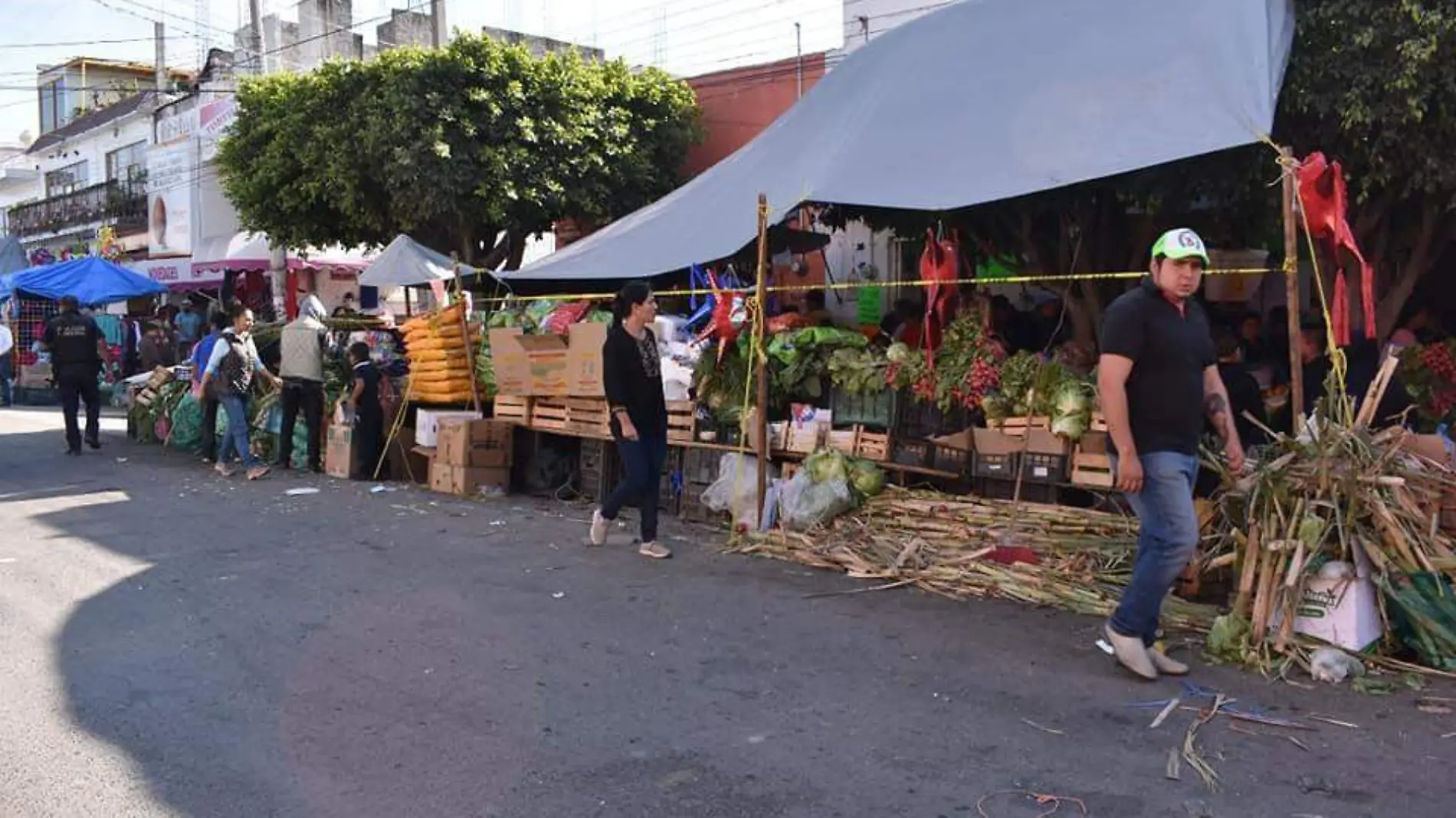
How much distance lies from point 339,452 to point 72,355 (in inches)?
163

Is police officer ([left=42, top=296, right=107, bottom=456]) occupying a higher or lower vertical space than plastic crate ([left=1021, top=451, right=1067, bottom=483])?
higher

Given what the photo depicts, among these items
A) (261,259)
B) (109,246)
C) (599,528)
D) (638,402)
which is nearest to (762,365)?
(638,402)

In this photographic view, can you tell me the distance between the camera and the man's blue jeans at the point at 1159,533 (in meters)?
4.90

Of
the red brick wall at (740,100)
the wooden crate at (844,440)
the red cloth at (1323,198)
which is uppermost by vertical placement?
the red brick wall at (740,100)

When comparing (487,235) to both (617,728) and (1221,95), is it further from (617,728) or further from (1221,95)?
(617,728)

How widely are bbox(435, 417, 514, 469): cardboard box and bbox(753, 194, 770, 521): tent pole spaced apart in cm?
345

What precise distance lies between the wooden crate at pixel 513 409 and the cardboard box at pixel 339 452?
6.28 feet

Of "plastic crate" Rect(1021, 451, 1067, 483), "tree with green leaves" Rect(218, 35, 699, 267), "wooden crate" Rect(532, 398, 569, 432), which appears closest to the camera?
"plastic crate" Rect(1021, 451, 1067, 483)

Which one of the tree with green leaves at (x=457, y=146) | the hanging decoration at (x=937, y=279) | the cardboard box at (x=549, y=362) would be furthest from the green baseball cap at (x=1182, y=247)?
the tree with green leaves at (x=457, y=146)

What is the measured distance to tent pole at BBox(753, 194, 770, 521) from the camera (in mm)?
8109

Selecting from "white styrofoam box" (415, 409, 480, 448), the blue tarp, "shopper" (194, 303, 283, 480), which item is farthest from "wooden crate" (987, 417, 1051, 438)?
the blue tarp

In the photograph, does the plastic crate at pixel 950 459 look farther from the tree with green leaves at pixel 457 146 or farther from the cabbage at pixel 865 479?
the tree with green leaves at pixel 457 146

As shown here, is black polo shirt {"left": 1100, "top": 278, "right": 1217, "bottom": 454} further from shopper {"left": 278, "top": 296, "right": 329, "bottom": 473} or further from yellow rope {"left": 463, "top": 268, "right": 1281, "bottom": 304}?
shopper {"left": 278, "top": 296, "right": 329, "bottom": 473}

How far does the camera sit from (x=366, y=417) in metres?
12.1
